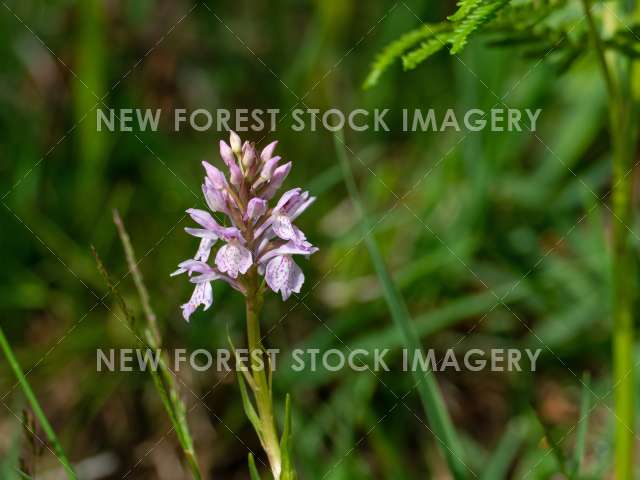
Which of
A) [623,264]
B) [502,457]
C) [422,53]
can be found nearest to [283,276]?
[422,53]

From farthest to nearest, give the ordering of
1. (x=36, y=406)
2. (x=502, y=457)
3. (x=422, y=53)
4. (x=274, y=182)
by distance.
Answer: (x=502, y=457) < (x=422, y=53) < (x=36, y=406) < (x=274, y=182)

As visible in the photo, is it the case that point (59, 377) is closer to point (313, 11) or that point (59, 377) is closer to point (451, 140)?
point (451, 140)

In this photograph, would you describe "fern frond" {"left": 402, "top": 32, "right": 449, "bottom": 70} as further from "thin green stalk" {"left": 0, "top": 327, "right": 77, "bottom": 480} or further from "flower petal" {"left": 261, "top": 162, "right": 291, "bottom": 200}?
"thin green stalk" {"left": 0, "top": 327, "right": 77, "bottom": 480}

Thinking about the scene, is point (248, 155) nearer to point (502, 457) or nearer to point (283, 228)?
point (283, 228)

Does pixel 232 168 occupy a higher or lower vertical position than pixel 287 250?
higher

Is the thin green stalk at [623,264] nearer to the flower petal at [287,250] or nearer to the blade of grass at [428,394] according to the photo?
the blade of grass at [428,394]

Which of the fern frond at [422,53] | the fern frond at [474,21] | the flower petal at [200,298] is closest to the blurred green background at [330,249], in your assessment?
the flower petal at [200,298]

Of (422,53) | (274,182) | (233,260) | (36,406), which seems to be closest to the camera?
(233,260)

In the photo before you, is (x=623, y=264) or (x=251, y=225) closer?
(x=251, y=225)
